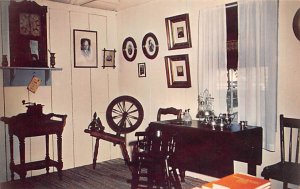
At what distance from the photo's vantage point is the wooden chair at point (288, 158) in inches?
109

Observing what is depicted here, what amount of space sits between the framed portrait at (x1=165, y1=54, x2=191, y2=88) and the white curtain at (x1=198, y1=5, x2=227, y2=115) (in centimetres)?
31

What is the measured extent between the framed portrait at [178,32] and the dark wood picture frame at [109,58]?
1.40 metres

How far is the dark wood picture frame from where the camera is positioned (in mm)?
5461

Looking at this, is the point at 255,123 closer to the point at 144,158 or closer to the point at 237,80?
the point at 237,80

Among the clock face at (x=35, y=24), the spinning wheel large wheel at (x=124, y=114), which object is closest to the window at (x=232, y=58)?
the spinning wheel large wheel at (x=124, y=114)

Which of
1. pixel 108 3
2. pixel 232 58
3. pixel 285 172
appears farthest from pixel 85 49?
pixel 285 172

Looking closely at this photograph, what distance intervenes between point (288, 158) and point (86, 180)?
9.04 ft

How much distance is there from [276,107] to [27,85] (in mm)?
3573

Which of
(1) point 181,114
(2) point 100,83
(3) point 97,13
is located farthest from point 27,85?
(1) point 181,114

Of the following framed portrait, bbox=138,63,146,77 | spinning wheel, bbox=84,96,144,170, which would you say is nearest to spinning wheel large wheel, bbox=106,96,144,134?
spinning wheel, bbox=84,96,144,170

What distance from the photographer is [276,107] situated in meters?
3.34

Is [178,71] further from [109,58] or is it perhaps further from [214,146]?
[109,58]

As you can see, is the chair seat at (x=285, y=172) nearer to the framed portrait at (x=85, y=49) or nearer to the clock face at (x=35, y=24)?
the framed portrait at (x=85, y=49)

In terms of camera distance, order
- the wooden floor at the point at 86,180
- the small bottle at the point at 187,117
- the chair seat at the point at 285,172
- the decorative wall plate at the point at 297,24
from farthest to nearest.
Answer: the wooden floor at the point at 86,180 → the small bottle at the point at 187,117 → the decorative wall plate at the point at 297,24 → the chair seat at the point at 285,172
